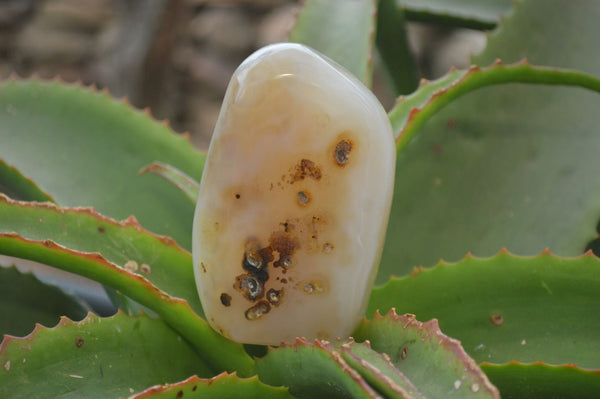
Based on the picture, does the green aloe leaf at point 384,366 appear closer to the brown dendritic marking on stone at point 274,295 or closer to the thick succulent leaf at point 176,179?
→ the brown dendritic marking on stone at point 274,295

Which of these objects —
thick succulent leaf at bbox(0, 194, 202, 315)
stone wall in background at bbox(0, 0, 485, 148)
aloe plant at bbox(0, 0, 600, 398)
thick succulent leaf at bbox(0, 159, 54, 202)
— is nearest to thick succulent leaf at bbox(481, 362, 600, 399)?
aloe plant at bbox(0, 0, 600, 398)

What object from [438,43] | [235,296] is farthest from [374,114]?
[438,43]

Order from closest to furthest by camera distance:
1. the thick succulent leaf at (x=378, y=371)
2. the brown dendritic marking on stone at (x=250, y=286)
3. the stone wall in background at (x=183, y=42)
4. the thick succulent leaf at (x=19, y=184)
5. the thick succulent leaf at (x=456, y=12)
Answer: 1. the thick succulent leaf at (x=378, y=371)
2. the brown dendritic marking on stone at (x=250, y=286)
3. the thick succulent leaf at (x=19, y=184)
4. the thick succulent leaf at (x=456, y=12)
5. the stone wall in background at (x=183, y=42)

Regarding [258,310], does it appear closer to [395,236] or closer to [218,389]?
[218,389]

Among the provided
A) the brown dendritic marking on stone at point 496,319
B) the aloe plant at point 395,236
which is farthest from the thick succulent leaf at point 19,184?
the brown dendritic marking on stone at point 496,319

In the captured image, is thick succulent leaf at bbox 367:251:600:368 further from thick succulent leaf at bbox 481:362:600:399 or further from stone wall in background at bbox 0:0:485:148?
stone wall in background at bbox 0:0:485:148

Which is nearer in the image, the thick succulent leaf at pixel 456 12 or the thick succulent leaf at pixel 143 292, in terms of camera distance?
the thick succulent leaf at pixel 143 292
